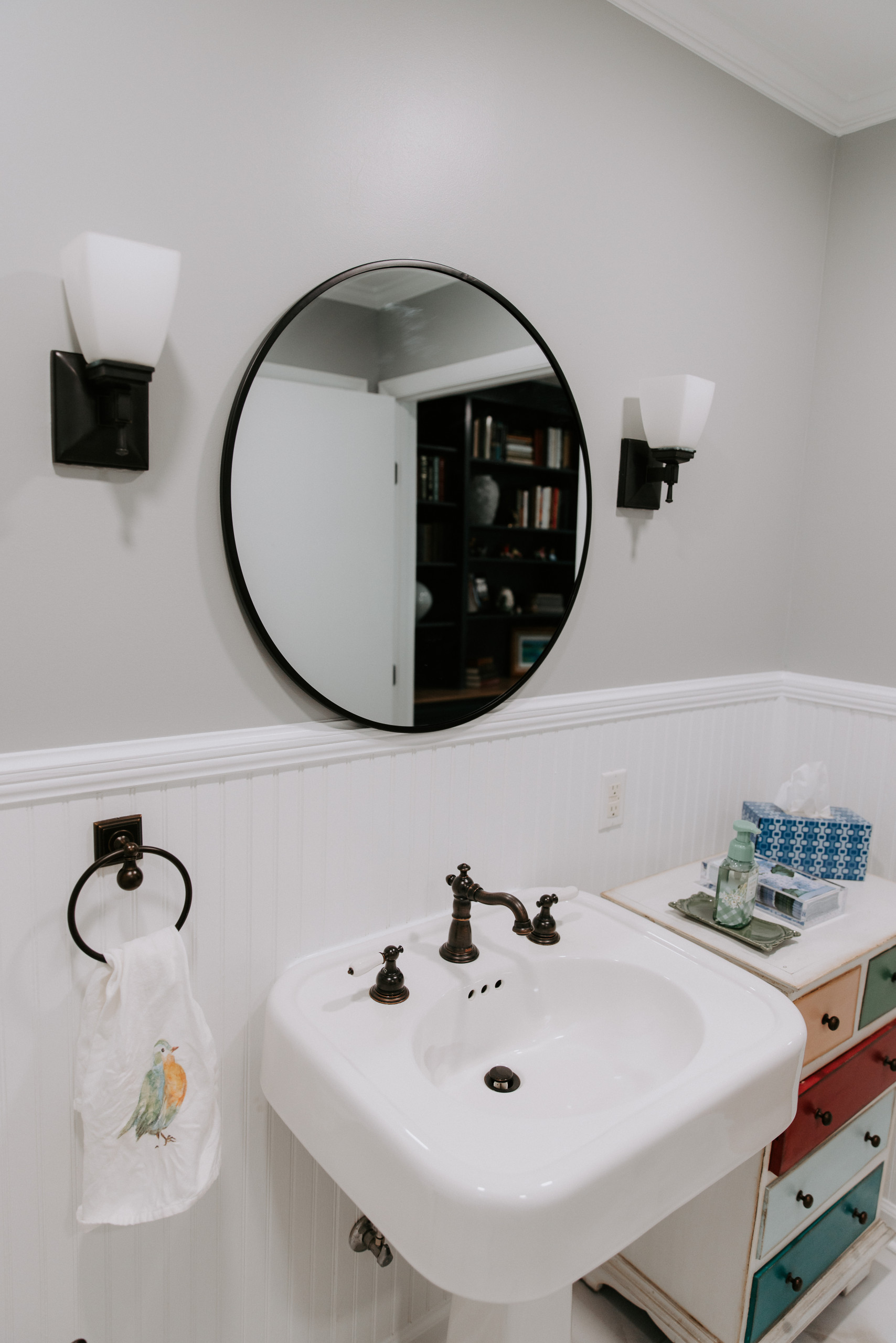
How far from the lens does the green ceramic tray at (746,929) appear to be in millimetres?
1497

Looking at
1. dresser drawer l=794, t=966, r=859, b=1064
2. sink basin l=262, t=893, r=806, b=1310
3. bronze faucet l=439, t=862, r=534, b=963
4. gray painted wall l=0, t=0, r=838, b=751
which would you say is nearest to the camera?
sink basin l=262, t=893, r=806, b=1310

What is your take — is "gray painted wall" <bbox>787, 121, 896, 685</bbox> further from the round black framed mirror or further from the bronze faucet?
the bronze faucet

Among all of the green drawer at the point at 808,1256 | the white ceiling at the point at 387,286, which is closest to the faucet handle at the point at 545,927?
the green drawer at the point at 808,1256

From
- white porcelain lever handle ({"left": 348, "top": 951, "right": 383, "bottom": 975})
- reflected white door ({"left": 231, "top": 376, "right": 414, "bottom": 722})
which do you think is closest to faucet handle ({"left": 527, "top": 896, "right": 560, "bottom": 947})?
white porcelain lever handle ({"left": 348, "top": 951, "right": 383, "bottom": 975})

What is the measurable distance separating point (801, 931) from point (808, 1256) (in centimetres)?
60

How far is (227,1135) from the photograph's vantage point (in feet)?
4.13

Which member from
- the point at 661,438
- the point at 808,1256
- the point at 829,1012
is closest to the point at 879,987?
the point at 829,1012

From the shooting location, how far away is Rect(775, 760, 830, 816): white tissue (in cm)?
182

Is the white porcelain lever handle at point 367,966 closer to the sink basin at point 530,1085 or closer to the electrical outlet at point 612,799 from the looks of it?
the sink basin at point 530,1085

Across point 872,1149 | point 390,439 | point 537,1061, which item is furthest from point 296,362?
point 872,1149

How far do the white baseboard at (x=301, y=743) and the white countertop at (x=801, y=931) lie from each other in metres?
0.36

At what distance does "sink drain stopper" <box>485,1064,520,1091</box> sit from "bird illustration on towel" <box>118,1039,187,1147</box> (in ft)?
1.44

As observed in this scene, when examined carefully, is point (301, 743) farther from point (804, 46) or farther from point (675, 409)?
point (804, 46)

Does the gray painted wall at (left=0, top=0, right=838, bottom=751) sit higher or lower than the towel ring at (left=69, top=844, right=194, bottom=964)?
higher
